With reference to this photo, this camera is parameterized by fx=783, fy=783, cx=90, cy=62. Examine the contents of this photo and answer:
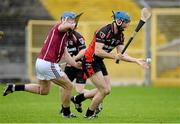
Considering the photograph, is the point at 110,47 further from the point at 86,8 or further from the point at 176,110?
the point at 86,8

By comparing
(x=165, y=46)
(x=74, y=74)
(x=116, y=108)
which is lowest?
(x=116, y=108)

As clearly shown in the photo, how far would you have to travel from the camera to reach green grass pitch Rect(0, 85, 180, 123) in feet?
47.1

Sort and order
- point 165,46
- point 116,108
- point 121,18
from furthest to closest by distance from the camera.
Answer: point 165,46 → point 116,108 → point 121,18

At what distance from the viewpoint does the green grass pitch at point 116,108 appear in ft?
47.1

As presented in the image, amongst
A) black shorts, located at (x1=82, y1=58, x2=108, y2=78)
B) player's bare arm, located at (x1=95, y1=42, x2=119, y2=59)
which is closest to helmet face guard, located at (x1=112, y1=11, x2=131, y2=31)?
player's bare arm, located at (x1=95, y1=42, x2=119, y2=59)

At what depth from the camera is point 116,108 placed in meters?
17.3

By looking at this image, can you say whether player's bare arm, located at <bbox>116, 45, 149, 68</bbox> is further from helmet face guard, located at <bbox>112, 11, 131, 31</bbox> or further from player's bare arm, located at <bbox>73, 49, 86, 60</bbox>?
player's bare arm, located at <bbox>73, 49, 86, 60</bbox>

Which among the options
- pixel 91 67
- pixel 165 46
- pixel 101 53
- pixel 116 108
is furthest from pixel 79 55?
pixel 165 46

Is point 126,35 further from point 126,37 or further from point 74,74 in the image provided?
point 74,74

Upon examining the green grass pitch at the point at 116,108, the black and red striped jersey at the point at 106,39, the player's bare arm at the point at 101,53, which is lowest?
the green grass pitch at the point at 116,108

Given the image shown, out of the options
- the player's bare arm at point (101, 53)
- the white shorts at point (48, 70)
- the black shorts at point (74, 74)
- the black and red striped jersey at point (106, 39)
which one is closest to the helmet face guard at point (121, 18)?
the black and red striped jersey at point (106, 39)

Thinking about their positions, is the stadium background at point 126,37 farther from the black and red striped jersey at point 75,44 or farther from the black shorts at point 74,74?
the black and red striped jersey at point 75,44

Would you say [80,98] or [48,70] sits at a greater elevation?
[48,70]

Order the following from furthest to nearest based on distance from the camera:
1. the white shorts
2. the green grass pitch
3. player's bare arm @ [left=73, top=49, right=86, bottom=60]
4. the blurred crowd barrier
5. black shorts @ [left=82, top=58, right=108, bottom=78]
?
1. the blurred crowd barrier
2. player's bare arm @ [left=73, top=49, right=86, bottom=60]
3. black shorts @ [left=82, top=58, right=108, bottom=78]
4. the green grass pitch
5. the white shorts
